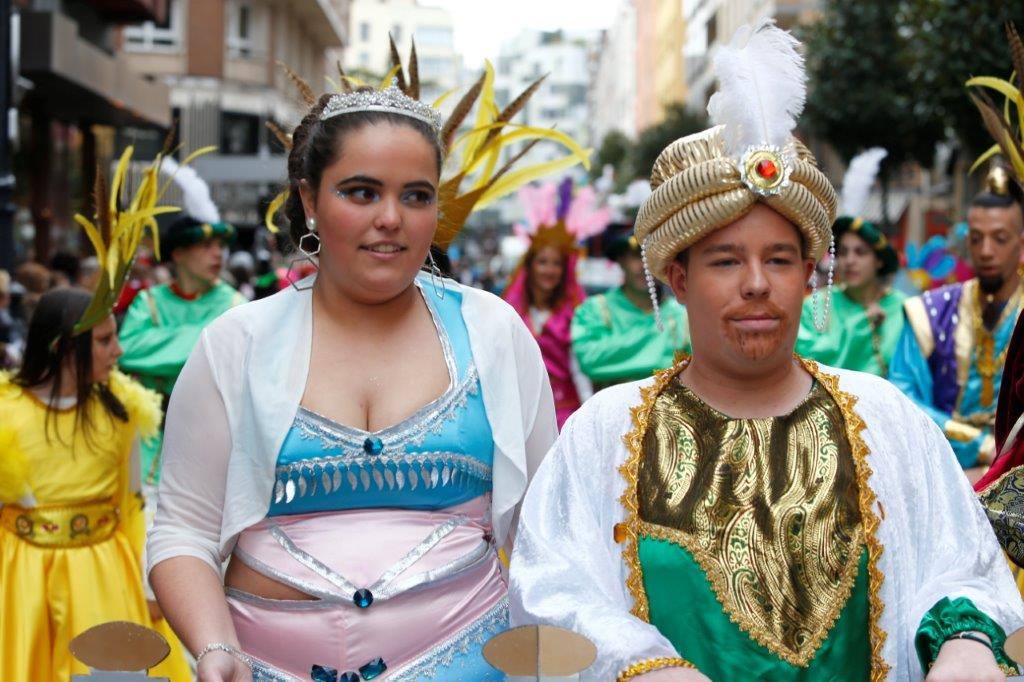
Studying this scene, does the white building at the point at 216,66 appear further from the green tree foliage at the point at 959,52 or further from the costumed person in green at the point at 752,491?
the costumed person in green at the point at 752,491

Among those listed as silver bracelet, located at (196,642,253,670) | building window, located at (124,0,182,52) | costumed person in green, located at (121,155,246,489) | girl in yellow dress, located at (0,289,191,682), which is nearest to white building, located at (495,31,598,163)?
building window, located at (124,0,182,52)

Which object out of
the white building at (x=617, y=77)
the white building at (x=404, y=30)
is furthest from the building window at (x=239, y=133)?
the white building at (x=404, y=30)

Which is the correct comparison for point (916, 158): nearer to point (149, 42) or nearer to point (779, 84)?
point (149, 42)

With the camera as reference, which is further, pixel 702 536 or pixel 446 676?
pixel 446 676

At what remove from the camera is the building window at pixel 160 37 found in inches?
1657

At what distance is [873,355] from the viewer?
8.52 m

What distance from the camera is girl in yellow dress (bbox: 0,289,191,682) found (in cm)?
581

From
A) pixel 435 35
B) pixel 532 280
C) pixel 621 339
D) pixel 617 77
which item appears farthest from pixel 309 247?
pixel 435 35

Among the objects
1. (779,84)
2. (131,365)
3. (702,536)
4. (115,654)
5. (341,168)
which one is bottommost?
(131,365)

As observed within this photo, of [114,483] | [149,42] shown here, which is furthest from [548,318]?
[149,42]

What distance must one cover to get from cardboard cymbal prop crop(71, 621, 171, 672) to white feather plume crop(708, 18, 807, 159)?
1387 millimetres

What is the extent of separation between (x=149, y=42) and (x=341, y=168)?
134 ft

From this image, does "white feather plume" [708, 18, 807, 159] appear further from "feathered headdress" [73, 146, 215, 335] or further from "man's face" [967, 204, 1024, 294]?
"man's face" [967, 204, 1024, 294]

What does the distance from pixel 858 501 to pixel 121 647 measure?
52.7 inches
